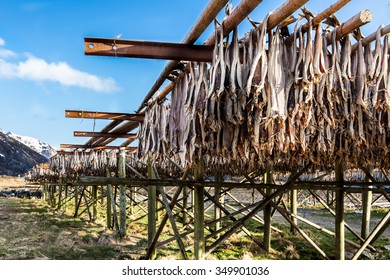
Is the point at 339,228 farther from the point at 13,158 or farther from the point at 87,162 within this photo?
the point at 13,158

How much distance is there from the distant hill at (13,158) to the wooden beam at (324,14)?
4337cm

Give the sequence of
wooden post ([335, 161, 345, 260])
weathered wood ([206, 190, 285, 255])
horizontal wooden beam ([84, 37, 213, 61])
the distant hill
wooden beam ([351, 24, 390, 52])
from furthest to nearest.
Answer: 1. the distant hill
2. wooden post ([335, 161, 345, 260])
3. weathered wood ([206, 190, 285, 255])
4. wooden beam ([351, 24, 390, 52])
5. horizontal wooden beam ([84, 37, 213, 61])

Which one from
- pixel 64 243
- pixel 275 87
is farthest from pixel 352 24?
pixel 64 243

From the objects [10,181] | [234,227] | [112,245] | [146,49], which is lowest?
[112,245]

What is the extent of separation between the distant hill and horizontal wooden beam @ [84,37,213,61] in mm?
42810


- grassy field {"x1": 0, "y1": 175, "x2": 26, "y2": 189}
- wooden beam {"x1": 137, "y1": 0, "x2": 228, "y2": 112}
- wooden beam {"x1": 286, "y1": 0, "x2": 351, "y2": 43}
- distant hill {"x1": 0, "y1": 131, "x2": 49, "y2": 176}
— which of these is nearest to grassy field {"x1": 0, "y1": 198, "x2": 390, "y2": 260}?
wooden beam {"x1": 137, "y1": 0, "x2": 228, "y2": 112}

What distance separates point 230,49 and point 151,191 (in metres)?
5.09

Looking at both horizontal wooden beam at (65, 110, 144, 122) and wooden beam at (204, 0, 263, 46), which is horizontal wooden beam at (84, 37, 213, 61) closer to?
wooden beam at (204, 0, 263, 46)

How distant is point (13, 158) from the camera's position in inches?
1679

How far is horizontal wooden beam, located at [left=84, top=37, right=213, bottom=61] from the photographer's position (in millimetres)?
2820

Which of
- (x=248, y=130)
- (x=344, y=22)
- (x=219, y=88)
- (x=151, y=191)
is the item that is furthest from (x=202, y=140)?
(x=151, y=191)

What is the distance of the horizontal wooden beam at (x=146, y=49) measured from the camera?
9.25 ft

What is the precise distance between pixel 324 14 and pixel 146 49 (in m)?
1.34

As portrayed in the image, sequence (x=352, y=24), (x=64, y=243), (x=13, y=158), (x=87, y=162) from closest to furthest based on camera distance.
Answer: (x=352, y=24) → (x=64, y=243) → (x=87, y=162) → (x=13, y=158)
